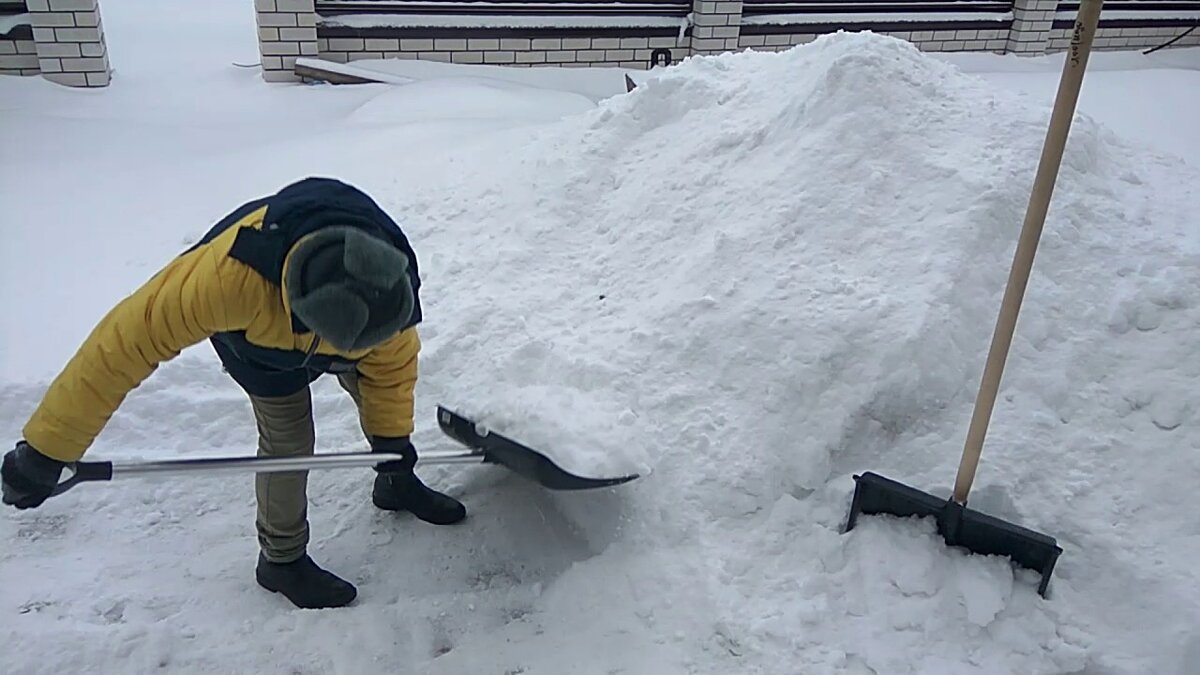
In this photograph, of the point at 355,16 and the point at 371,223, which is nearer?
the point at 371,223

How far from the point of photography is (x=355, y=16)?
6008 mm

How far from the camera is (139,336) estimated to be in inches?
60.6

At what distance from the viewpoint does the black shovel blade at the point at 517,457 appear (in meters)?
2.01

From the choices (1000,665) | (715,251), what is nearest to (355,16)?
(715,251)

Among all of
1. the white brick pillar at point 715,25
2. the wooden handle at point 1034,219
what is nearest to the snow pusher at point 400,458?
the wooden handle at point 1034,219

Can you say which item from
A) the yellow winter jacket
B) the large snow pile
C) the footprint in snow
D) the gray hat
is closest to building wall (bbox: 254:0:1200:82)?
the large snow pile

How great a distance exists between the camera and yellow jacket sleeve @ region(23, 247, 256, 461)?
60.6 inches

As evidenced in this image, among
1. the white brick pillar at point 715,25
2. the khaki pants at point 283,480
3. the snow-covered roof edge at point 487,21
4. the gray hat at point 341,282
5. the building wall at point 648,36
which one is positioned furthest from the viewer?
the white brick pillar at point 715,25

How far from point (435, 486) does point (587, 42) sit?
4987 mm

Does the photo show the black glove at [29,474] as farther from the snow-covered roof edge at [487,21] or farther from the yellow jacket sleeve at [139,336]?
the snow-covered roof edge at [487,21]

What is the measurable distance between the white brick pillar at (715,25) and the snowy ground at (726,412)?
11.1ft

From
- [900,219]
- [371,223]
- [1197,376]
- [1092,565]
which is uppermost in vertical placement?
[371,223]

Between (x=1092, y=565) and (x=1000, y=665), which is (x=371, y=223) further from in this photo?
(x=1092, y=565)

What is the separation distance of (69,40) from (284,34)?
4.18ft
